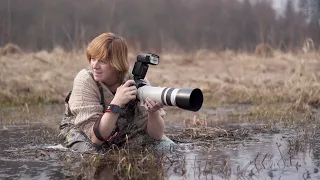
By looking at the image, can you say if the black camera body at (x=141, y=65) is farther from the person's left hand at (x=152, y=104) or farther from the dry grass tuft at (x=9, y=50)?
the dry grass tuft at (x=9, y=50)

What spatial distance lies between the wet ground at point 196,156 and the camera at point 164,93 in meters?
0.38

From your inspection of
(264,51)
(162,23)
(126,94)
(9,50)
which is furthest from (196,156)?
(162,23)

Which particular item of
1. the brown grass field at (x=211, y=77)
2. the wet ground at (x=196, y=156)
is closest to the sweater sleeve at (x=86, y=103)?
the wet ground at (x=196, y=156)

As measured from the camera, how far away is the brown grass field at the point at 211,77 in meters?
8.25

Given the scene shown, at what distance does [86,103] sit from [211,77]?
675cm

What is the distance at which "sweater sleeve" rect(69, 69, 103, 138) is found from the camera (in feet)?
12.8

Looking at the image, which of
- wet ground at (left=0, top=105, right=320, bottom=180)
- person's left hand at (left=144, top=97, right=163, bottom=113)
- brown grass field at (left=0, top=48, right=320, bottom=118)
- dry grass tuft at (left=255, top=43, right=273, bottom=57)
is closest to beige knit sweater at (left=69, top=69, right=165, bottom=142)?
wet ground at (left=0, top=105, right=320, bottom=180)

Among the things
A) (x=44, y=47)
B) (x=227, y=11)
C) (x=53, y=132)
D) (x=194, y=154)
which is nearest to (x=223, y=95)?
(x=53, y=132)

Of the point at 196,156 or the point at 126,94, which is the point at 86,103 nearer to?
the point at 126,94

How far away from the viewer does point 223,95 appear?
30.0ft

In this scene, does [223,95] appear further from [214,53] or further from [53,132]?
[214,53]

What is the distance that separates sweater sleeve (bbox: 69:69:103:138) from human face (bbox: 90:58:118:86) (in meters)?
0.09

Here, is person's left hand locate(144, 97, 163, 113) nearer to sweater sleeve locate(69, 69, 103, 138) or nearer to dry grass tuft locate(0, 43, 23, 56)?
sweater sleeve locate(69, 69, 103, 138)

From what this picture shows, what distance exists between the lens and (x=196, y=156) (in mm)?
3934
